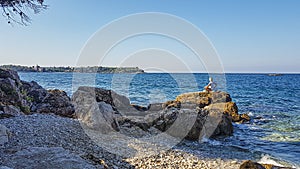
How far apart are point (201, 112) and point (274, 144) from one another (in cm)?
355

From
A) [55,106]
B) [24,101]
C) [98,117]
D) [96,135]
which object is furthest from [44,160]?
[55,106]

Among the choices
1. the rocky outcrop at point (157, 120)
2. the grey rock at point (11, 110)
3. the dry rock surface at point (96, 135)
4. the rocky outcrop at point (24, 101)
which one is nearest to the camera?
the dry rock surface at point (96, 135)

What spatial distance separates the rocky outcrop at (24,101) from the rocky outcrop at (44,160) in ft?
14.5

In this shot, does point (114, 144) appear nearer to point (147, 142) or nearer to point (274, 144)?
point (147, 142)

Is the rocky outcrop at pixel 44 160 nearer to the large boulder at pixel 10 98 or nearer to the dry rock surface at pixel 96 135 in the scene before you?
the dry rock surface at pixel 96 135

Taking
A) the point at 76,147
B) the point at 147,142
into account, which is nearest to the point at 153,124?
the point at 147,142

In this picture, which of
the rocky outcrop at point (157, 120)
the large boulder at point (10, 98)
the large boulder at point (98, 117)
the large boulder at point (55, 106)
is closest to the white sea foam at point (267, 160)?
the rocky outcrop at point (157, 120)

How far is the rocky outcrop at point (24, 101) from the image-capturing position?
9617mm

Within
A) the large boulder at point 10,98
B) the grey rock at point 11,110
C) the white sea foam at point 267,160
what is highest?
the large boulder at point 10,98

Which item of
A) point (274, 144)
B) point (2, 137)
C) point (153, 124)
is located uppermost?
point (2, 137)

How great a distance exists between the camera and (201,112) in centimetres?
1224

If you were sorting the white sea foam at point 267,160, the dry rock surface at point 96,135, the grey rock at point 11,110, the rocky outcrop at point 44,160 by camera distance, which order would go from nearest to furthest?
the rocky outcrop at point 44,160
the dry rock surface at point 96,135
the white sea foam at point 267,160
the grey rock at point 11,110

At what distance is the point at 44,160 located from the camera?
187 inches

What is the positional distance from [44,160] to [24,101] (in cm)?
775
